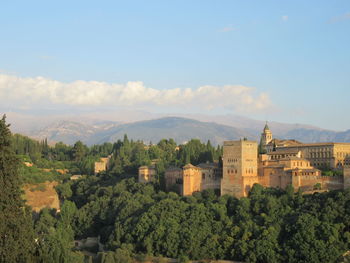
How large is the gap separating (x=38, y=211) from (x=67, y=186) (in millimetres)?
5428

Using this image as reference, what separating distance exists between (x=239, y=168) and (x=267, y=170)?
254 centimetres

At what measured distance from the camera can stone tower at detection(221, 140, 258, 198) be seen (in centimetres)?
5000

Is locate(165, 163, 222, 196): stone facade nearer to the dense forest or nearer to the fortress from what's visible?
the fortress

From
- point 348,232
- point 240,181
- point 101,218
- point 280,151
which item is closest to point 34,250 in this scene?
point 348,232

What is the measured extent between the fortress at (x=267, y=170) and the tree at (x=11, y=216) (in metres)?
33.0

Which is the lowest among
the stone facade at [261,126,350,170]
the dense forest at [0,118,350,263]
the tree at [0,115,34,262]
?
the dense forest at [0,118,350,263]

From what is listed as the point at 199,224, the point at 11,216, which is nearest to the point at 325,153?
the point at 199,224

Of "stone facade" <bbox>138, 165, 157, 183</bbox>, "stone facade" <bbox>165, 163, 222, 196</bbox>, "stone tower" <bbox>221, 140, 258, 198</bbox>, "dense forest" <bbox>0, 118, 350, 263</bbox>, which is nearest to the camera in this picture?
"dense forest" <bbox>0, 118, 350, 263</bbox>

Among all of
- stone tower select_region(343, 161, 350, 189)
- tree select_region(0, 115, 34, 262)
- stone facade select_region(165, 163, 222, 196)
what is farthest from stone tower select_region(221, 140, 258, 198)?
tree select_region(0, 115, 34, 262)

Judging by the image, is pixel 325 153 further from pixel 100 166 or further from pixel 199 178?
pixel 100 166

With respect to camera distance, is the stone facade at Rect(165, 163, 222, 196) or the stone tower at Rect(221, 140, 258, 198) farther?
the stone facade at Rect(165, 163, 222, 196)

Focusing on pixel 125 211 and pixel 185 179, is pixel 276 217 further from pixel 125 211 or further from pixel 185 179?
pixel 125 211

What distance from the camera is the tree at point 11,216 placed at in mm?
18125

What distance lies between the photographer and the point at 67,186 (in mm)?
65188
